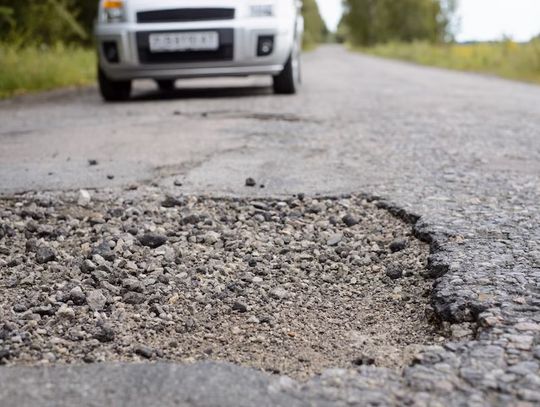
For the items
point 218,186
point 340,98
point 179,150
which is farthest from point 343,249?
point 340,98

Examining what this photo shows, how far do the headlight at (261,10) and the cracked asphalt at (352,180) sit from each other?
730 mm

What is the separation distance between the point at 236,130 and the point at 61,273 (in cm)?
226

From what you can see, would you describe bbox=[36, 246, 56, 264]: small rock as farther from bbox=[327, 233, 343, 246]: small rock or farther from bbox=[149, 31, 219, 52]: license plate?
bbox=[149, 31, 219, 52]: license plate

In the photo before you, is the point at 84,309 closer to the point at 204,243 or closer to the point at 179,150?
the point at 204,243

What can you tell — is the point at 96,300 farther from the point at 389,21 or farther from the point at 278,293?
the point at 389,21

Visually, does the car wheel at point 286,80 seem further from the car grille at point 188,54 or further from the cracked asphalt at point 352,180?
the car grille at point 188,54

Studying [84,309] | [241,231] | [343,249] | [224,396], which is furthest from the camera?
[241,231]

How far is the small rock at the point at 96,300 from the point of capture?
1.50 meters

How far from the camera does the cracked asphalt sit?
3.52 ft

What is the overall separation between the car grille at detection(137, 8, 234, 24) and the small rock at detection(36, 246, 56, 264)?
14.3ft

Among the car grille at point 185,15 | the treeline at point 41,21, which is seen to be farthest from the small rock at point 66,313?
the treeline at point 41,21

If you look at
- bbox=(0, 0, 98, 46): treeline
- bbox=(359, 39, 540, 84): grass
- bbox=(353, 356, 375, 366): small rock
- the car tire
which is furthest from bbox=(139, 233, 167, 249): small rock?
bbox=(359, 39, 540, 84): grass

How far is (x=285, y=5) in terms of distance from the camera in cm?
608

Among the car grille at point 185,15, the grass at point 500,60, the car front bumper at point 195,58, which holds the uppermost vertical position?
the car grille at point 185,15
